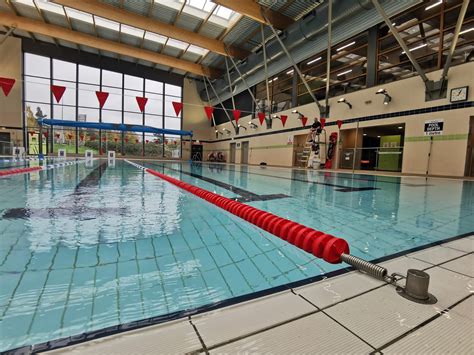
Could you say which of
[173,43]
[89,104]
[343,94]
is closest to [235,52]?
[173,43]

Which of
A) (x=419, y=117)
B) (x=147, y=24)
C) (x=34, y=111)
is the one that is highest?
(x=147, y=24)

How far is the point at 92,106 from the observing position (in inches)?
677

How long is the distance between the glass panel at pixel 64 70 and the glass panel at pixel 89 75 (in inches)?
15.8

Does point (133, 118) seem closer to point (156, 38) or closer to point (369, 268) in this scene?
point (156, 38)

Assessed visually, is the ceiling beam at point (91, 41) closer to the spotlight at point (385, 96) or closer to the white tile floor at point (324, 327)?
the spotlight at point (385, 96)

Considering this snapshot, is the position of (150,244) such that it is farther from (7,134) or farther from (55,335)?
(7,134)

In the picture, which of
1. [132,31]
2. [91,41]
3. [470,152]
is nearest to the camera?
[470,152]

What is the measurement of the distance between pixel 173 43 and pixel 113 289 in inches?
603

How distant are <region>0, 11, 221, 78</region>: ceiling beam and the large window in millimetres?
2526

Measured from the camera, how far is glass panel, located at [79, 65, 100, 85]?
16.6 m

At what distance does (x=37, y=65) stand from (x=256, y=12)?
14887 millimetres

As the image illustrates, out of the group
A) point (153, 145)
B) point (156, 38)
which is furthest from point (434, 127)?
point (153, 145)

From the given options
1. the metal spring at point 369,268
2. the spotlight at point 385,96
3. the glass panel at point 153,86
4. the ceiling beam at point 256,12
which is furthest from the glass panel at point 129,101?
the metal spring at point 369,268

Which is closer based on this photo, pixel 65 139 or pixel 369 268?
pixel 369 268
